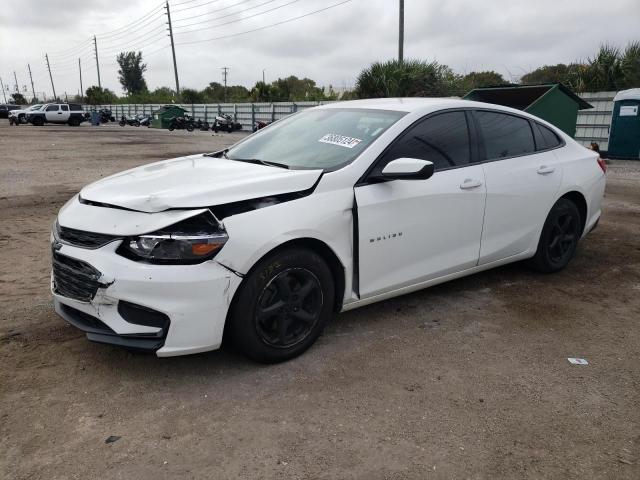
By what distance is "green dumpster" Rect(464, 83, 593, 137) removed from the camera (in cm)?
941

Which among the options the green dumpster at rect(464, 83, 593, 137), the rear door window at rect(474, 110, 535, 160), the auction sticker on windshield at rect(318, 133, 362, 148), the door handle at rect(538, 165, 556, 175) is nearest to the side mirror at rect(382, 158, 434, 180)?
the auction sticker on windshield at rect(318, 133, 362, 148)

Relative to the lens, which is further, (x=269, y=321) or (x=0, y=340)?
(x=0, y=340)

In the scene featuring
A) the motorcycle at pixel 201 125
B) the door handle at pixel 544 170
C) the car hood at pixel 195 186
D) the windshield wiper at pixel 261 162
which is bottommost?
the motorcycle at pixel 201 125

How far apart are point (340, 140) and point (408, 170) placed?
2.03ft

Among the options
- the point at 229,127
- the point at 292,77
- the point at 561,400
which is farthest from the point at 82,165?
the point at 292,77

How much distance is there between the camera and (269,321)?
3102 millimetres

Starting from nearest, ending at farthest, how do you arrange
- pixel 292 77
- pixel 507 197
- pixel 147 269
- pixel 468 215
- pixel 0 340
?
pixel 147 269 < pixel 0 340 < pixel 468 215 < pixel 507 197 < pixel 292 77

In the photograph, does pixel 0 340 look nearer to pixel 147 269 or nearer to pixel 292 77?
pixel 147 269

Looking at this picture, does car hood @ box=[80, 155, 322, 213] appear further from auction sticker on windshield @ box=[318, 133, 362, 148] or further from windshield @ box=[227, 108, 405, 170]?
auction sticker on windshield @ box=[318, 133, 362, 148]

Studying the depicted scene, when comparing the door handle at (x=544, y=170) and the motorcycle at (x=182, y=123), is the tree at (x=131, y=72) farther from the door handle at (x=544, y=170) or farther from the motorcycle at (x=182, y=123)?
the door handle at (x=544, y=170)

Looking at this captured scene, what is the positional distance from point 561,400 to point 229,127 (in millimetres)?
31886

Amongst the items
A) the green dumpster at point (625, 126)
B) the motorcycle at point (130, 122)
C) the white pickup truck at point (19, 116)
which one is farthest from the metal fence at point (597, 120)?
the motorcycle at point (130, 122)

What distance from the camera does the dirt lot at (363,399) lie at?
238 cm

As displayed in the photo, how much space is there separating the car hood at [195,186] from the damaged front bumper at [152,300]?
32 cm
